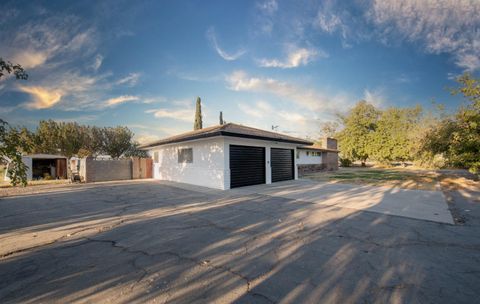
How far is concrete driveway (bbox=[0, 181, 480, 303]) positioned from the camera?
2254 millimetres

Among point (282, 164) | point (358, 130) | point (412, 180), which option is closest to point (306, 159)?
point (282, 164)

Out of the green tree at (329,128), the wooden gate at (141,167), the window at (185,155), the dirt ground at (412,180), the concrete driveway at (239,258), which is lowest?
the dirt ground at (412,180)

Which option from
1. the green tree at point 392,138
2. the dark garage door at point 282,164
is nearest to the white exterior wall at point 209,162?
the dark garage door at point 282,164

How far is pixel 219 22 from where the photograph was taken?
1267 cm

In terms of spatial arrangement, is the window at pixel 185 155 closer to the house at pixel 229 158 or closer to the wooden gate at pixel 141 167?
the house at pixel 229 158

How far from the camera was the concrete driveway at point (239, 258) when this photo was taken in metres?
2.25

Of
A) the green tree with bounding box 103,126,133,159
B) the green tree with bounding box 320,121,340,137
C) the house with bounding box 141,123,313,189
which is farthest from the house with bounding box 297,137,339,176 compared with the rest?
the green tree with bounding box 103,126,133,159

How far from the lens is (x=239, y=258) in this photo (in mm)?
3119

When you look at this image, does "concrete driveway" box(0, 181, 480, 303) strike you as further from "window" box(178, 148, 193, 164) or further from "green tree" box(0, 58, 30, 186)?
"window" box(178, 148, 193, 164)

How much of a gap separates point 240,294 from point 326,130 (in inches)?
1904

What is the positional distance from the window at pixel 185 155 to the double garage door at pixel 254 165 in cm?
363

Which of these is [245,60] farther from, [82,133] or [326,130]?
[326,130]

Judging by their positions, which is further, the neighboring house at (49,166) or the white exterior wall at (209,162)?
the neighboring house at (49,166)

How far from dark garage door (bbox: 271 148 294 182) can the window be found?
18.8 ft
